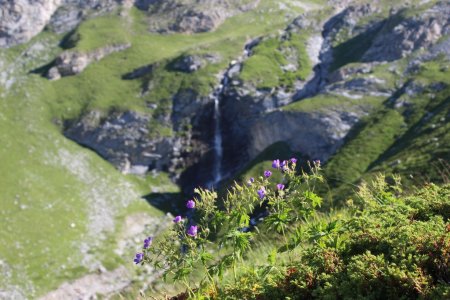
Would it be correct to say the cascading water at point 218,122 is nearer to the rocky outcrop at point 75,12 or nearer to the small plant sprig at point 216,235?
the rocky outcrop at point 75,12

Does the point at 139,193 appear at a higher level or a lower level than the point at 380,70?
lower

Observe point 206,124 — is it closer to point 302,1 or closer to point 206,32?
point 206,32

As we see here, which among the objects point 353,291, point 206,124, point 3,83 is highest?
point 353,291

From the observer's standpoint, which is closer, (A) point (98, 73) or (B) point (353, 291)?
(B) point (353, 291)

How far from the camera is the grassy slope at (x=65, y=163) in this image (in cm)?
6372

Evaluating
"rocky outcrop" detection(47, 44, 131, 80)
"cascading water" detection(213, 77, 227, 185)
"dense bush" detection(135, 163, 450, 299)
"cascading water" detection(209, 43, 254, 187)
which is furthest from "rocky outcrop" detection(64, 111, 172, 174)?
"dense bush" detection(135, 163, 450, 299)

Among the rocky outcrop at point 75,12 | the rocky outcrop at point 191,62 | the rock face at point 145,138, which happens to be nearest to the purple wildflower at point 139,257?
the rock face at point 145,138

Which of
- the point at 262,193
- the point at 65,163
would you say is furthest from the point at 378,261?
the point at 65,163

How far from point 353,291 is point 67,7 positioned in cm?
18589

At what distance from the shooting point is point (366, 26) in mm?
134375

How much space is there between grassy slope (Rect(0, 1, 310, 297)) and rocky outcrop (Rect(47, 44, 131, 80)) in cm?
300

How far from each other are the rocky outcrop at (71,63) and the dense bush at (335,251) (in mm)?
125623

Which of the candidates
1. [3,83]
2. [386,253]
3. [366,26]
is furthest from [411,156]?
[3,83]

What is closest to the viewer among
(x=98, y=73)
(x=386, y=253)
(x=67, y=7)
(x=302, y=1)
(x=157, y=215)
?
(x=386, y=253)
